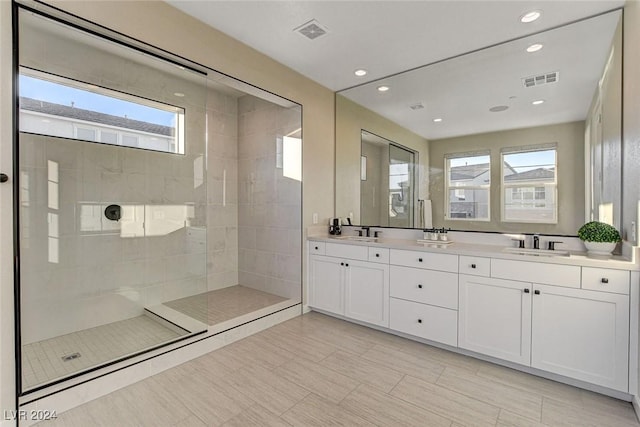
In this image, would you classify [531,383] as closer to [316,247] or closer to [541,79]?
[316,247]

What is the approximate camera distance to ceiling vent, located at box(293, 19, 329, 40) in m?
2.56

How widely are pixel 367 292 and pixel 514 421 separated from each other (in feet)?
4.99

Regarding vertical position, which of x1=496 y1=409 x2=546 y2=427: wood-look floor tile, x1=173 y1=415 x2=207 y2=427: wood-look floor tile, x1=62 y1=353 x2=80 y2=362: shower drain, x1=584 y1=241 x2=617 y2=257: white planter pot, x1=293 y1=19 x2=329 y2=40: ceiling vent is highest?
x1=293 y1=19 x2=329 y2=40: ceiling vent

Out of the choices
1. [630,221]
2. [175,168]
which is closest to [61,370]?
[175,168]

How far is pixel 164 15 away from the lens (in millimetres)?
2324

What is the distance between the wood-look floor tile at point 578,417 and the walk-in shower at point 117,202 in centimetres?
240

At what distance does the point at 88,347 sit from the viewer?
2441mm

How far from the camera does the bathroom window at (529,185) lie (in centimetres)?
259

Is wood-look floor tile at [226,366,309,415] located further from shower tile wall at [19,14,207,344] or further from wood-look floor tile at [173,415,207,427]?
shower tile wall at [19,14,207,344]

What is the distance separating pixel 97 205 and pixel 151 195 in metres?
0.46

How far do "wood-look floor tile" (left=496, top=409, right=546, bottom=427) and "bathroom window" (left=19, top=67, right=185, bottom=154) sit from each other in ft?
11.3

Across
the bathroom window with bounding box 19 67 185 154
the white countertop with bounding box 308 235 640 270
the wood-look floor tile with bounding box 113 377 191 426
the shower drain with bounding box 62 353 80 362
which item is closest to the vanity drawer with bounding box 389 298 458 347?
the white countertop with bounding box 308 235 640 270

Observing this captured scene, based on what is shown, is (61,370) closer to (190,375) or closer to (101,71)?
(190,375)

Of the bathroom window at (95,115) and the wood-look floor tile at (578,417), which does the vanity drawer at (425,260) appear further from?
the bathroom window at (95,115)
